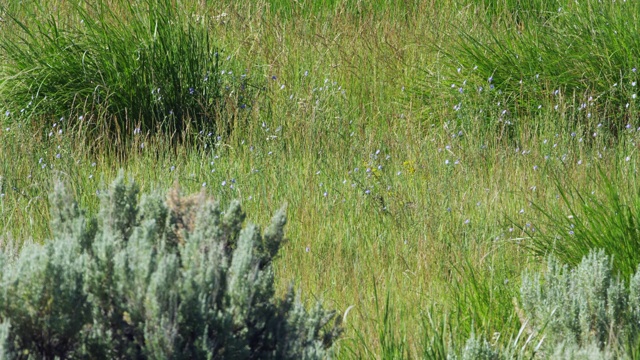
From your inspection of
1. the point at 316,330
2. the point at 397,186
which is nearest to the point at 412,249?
the point at 397,186

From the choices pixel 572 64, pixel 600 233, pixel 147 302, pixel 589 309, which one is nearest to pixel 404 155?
pixel 572 64

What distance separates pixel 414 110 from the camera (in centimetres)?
538

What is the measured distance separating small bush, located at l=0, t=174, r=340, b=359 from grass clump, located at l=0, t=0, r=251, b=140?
291 cm

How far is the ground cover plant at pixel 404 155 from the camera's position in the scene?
3145mm

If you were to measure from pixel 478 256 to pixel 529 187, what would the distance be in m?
0.77

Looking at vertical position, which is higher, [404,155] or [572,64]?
[572,64]

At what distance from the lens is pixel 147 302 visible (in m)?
1.95

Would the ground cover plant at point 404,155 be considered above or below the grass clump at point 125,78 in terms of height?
below

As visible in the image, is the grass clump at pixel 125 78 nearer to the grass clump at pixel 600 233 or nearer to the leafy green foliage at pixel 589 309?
the grass clump at pixel 600 233

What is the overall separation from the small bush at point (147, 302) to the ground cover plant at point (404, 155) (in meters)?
0.51

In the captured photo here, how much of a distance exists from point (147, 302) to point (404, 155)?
2928mm

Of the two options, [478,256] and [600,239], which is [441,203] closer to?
[478,256]

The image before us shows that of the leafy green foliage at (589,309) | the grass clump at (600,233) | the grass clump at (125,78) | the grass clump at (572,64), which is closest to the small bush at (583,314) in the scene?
the leafy green foliage at (589,309)

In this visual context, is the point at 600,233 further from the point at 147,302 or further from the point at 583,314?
the point at 147,302
